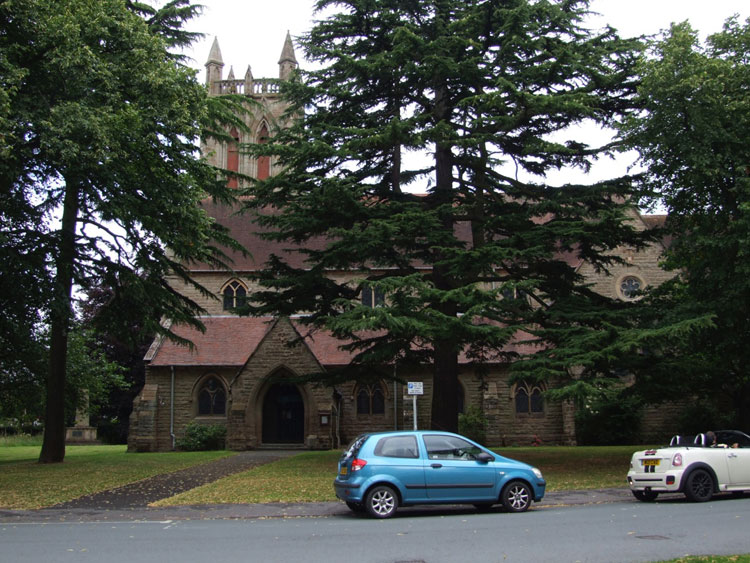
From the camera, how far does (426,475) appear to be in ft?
37.7

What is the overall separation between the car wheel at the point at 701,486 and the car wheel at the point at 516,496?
10.4ft

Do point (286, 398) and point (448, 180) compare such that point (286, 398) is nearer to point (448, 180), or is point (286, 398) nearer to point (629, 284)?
point (448, 180)

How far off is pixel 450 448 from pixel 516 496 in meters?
1.43

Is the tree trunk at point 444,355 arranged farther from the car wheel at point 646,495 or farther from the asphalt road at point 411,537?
the asphalt road at point 411,537

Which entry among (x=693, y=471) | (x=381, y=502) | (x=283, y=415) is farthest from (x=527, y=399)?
(x=381, y=502)

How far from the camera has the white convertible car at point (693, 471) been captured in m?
12.5

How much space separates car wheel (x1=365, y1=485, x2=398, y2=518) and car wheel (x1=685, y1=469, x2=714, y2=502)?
5.64 metres

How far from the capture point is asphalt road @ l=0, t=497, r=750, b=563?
7.96m

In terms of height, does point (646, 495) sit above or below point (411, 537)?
below

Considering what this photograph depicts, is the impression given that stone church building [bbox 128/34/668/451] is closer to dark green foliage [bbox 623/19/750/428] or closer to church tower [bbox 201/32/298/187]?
dark green foliage [bbox 623/19/750/428]

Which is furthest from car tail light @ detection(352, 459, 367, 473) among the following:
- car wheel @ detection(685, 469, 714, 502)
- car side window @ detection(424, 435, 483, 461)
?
car wheel @ detection(685, 469, 714, 502)

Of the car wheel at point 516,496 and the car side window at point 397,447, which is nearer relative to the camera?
the car side window at point 397,447

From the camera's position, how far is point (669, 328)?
15.5m

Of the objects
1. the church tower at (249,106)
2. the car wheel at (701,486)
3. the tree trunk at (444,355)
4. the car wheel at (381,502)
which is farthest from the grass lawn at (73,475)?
the church tower at (249,106)
